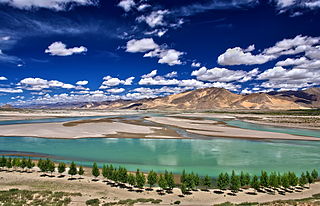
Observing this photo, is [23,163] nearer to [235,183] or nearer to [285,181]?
[235,183]

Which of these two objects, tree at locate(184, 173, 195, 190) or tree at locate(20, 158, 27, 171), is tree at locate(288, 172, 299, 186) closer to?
tree at locate(184, 173, 195, 190)

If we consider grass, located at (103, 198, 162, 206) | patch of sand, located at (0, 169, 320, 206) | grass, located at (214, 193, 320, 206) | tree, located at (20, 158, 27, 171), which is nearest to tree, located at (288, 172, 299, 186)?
patch of sand, located at (0, 169, 320, 206)

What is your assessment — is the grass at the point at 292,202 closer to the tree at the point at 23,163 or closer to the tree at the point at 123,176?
the tree at the point at 123,176

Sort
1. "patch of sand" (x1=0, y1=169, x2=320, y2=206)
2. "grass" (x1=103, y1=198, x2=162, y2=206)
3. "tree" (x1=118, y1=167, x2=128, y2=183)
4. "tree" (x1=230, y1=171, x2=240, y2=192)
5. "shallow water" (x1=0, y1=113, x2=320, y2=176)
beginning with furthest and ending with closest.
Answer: "shallow water" (x1=0, y1=113, x2=320, y2=176)
"tree" (x1=118, y1=167, x2=128, y2=183)
"tree" (x1=230, y1=171, x2=240, y2=192)
"patch of sand" (x1=0, y1=169, x2=320, y2=206)
"grass" (x1=103, y1=198, x2=162, y2=206)

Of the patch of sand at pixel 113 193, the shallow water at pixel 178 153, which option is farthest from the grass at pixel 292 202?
the shallow water at pixel 178 153

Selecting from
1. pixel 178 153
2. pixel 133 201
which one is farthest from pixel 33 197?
pixel 178 153

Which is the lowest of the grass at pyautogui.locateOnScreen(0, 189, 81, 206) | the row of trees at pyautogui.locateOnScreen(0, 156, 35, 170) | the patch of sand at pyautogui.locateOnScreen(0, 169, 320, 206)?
the patch of sand at pyautogui.locateOnScreen(0, 169, 320, 206)
